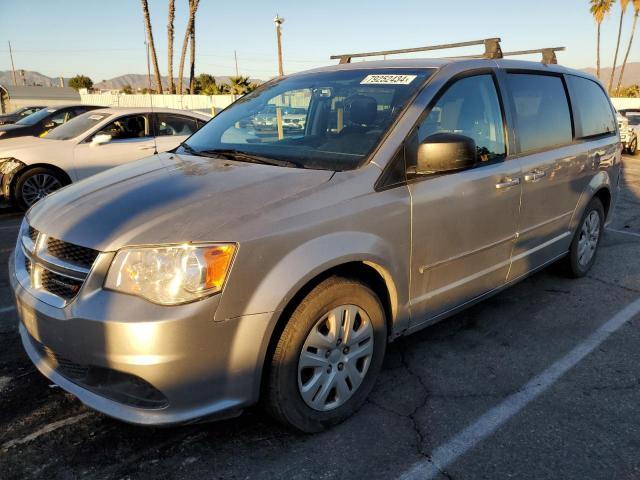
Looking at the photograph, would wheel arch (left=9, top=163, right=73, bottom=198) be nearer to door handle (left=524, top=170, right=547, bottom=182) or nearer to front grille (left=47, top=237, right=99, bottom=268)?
front grille (left=47, top=237, right=99, bottom=268)

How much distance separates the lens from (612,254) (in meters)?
5.61

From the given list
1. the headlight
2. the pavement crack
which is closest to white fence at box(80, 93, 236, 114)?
the pavement crack

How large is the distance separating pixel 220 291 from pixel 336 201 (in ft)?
2.31

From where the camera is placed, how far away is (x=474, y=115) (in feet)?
10.6

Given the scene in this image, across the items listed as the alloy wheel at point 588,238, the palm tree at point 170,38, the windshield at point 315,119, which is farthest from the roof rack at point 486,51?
the palm tree at point 170,38

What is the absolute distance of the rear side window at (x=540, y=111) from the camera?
140 inches

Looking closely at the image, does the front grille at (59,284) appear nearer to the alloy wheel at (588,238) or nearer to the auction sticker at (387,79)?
the auction sticker at (387,79)

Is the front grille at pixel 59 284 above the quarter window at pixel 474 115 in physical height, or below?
below

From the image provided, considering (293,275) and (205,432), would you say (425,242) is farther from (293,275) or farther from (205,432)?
(205,432)

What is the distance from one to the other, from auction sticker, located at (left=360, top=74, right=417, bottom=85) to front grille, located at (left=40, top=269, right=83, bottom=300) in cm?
200

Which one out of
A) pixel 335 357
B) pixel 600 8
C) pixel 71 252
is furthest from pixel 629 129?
pixel 600 8

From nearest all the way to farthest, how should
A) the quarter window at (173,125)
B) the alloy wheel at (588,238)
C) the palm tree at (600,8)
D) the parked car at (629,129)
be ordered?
the alloy wheel at (588,238)
the quarter window at (173,125)
the parked car at (629,129)
the palm tree at (600,8)

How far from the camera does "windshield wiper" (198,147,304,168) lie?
9.05 feet

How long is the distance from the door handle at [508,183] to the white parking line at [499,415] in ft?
3.78
